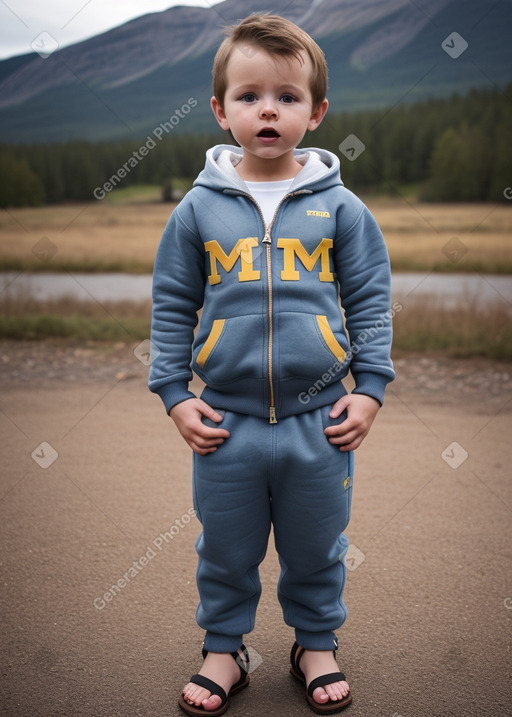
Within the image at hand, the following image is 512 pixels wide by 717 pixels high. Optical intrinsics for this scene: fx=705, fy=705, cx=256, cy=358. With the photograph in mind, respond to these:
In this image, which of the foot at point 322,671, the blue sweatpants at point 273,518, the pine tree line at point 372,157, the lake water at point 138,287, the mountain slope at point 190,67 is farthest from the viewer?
the pine tree line at point 372,157

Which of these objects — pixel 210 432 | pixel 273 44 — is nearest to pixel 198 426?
pixel 210 432

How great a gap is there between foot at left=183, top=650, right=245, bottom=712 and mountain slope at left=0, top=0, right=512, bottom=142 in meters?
5.88

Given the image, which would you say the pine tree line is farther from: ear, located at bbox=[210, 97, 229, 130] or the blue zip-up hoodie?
the blue zip-up hoodie

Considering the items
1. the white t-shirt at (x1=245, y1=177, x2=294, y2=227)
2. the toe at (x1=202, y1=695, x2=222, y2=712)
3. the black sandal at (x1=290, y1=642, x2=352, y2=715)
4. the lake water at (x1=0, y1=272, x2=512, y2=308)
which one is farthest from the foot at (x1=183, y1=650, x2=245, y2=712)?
the lake water at (x1=0, y1=272, x2=512, y2=308)

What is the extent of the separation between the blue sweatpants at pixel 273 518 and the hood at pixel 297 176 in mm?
587

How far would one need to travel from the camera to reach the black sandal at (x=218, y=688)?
1.88 meters

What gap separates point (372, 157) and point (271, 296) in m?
6.27

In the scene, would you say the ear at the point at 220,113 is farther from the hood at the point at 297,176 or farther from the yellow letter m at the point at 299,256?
the yellow letter m at the point at 299,256

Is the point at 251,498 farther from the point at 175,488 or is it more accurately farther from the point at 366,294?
the point at 175,488

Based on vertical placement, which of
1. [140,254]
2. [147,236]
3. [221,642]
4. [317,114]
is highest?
[317,114]

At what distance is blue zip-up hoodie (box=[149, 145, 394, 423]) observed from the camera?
5.85ft

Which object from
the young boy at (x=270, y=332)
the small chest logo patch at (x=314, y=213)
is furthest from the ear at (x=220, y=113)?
the small chest logo patch at (x=314, y=213)

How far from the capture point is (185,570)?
263 centimetres

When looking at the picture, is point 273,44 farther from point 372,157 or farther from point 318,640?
point 372,157
